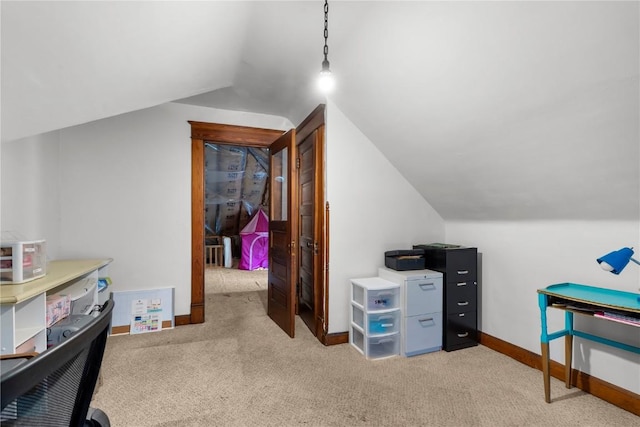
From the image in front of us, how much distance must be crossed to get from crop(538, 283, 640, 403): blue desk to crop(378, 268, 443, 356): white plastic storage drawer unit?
0.85 metres

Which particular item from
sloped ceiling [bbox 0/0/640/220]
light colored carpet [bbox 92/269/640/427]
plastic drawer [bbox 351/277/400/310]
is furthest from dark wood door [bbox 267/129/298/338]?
sloped ceiling [bbox 0/0/640/220]

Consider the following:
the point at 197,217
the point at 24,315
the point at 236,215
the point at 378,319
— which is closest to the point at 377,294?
the point at 378,319

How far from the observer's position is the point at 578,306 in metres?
1.89

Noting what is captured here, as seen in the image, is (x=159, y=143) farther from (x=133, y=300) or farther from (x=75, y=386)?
(x=75, y=386)

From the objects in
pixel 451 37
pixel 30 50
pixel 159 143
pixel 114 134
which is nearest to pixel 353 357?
pixel 451 37

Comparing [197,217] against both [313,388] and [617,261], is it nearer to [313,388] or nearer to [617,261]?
[313,388]

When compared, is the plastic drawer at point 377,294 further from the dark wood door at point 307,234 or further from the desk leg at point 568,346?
the desk leg at point 568,346

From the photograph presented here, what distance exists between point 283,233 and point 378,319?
1250 millimetres

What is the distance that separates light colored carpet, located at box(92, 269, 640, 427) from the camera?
182 centimetres

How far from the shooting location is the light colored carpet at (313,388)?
1821mm

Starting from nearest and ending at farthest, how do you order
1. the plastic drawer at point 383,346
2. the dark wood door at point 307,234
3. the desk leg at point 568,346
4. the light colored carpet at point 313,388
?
the light colored carpet at point 313,388
the desk leg at point 568,346
the plastic drawer at point 383,346
the dark wood door at point 307,234

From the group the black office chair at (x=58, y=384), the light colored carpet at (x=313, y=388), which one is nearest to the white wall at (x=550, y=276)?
the light colored carpet at (x=313, y=388)

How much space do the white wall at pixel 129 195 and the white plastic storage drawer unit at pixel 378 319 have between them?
75.8 inches

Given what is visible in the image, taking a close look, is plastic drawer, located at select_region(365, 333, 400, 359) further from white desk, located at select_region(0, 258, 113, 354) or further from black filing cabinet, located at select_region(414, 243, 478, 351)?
white desk, located at select_region(0, 258, 113, 354)
